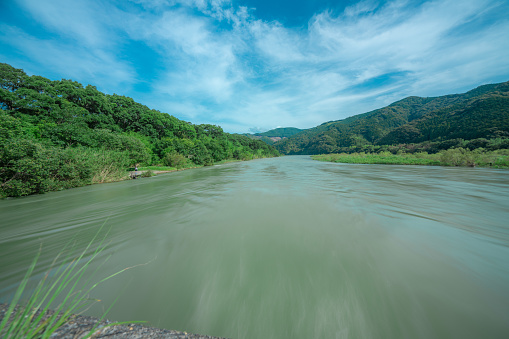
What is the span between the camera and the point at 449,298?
6.76 feet

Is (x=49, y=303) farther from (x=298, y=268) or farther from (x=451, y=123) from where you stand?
(x=451, y=123)

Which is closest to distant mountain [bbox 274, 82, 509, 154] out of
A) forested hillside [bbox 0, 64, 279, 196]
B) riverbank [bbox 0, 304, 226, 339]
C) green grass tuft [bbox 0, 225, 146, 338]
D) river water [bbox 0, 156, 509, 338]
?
river water [bbox 0, 156, 509, 338]

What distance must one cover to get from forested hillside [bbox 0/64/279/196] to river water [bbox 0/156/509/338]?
16.6 feet

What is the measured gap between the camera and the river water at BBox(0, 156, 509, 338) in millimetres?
1804

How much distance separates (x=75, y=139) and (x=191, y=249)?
24.9 m

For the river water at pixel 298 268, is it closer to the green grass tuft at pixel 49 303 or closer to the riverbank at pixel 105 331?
the green grass tuft at pixel 49 303

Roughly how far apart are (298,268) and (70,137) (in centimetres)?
2718

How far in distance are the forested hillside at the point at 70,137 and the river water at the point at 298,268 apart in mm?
5067

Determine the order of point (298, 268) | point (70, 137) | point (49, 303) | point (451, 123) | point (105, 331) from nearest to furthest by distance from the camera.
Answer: point (49, 303)
point (105, 331)
point (298, 268)
point (70, 137)
point (451, 123)

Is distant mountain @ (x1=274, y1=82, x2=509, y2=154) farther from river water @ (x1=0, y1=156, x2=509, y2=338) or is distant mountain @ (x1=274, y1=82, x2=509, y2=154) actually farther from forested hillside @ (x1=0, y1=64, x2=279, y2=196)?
forested hillside @ (x1=0, y1=64, x2=279, y2=196)

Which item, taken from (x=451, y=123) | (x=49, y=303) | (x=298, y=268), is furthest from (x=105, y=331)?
(x=451, y=123)

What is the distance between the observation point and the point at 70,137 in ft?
60.6

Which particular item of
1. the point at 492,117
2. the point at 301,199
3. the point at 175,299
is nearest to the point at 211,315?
the point at 175,299

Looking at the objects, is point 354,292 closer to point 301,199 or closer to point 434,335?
point 434,335
